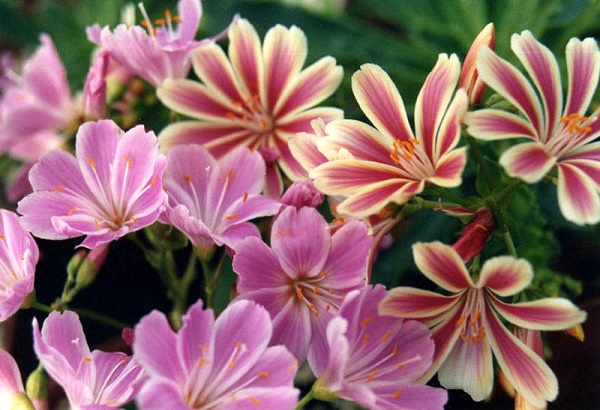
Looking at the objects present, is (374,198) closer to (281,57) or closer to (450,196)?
(450,196)

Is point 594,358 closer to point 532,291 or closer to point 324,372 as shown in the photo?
point 532,291

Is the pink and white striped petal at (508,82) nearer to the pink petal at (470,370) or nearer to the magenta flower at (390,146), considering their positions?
the magenta flower at (390,146)

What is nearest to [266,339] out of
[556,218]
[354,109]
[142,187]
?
[142,187]

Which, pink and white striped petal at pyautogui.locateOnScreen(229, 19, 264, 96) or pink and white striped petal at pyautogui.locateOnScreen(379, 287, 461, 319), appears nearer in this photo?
pink and white striped petal at pyautogui.locateOnScreen(379, 287, 461, 319)

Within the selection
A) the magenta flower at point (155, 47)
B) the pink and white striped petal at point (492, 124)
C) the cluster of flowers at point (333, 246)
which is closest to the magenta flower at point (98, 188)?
the cluster of flowers at point (333, 246)

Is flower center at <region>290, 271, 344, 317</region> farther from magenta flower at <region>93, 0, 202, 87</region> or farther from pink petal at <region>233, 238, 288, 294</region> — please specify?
magenta flower at <region>93, 0, 202, 87</region>

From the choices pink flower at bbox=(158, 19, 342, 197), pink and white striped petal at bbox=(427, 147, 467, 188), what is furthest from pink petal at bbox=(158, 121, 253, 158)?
pink and white striped petal at bbox=(427, 147, 467, 188)

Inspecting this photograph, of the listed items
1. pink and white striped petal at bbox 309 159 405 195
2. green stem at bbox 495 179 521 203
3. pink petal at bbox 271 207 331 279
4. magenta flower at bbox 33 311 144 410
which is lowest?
magenta flower at bbox 33 311 144 410
